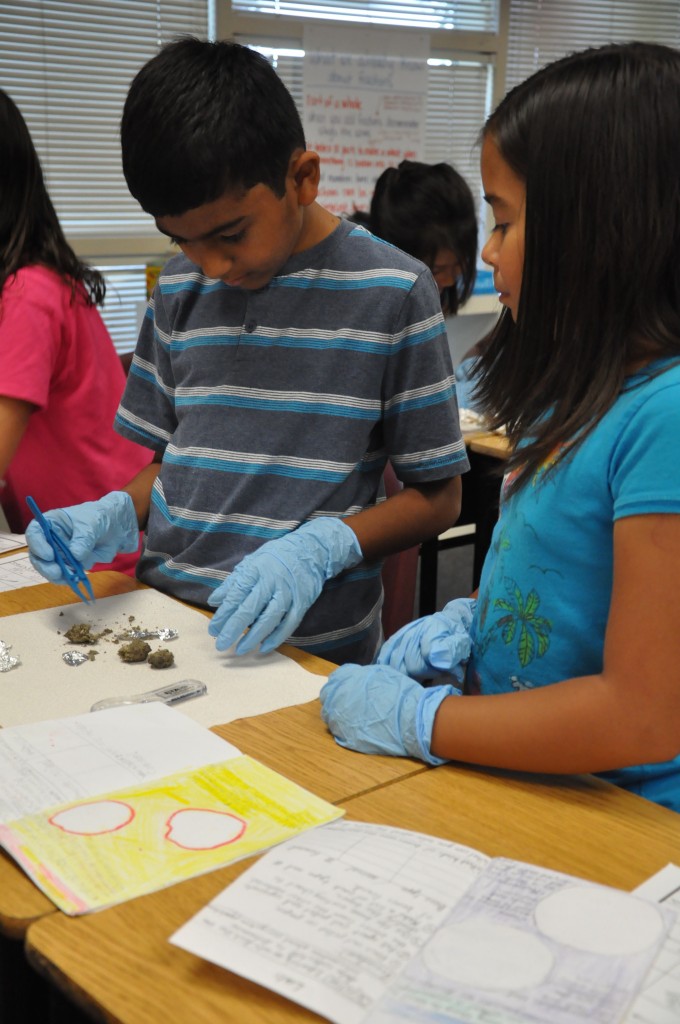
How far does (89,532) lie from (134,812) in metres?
0.61

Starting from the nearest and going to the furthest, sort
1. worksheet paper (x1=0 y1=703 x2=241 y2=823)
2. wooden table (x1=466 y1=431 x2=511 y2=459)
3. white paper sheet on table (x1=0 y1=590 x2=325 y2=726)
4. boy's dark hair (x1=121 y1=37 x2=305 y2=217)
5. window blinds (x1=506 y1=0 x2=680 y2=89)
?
worksheet paper (x1=0 y1=703 x2=241 y2=823), white paper sheet on table (x1=0 y1=590 x2=325 y2=726), boy's dark hair (x1=121 y1=37 x2=305 y2=217), wooden table (x1=466 y1=431 x2=511 y2=459), window blinds (x1=506 y1=0 x2=680 y2=89)

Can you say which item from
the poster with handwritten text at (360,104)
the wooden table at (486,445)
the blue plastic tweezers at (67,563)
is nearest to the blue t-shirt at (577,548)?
the blue plastic tweezers at (67,563)

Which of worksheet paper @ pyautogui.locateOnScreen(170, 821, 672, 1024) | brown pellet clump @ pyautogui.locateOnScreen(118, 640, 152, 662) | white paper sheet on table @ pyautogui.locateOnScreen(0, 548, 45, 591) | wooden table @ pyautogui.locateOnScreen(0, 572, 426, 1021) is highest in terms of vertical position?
worksheet paper @ pyautogui.locateOnScreen(170, 821, 672, 1024)

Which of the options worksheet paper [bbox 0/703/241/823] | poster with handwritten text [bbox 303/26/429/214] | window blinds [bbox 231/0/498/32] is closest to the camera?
worksheet paper [bbox 0/703/241/823]

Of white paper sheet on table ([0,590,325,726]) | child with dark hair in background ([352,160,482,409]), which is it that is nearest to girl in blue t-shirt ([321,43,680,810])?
white paper sheet on table ([0,590,325,726])

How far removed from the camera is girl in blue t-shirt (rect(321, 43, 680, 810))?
2.60 feet

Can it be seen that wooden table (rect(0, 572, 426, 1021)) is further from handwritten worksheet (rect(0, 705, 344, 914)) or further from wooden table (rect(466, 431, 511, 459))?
wooden table (rect(466, 431, 511, 459))

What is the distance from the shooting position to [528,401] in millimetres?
918

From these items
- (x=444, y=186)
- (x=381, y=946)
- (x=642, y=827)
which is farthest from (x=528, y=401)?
(x=444, y=186)

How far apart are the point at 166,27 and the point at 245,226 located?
260cm

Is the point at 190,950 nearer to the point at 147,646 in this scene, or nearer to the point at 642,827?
the point at 642,827

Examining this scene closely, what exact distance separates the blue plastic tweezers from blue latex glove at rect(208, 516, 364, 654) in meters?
0.22

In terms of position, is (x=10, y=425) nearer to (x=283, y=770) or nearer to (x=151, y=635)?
(x=151, y=635)

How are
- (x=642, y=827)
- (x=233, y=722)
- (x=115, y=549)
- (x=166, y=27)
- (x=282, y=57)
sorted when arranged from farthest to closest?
(x=282, y=57), (x=166, y=27), (x=115, y=549), (x=233, y=722), (x=642, y=827)
